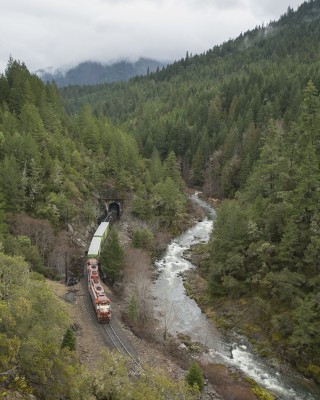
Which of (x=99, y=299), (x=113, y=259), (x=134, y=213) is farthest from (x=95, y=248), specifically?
(x=134, y=213)

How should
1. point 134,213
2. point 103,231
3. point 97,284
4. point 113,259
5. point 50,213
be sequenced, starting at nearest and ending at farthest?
1. point 97,284
2. point 113,259
3. point 50,213
4. point 103,231
5. point 134,213

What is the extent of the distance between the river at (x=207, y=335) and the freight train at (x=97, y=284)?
295 inches

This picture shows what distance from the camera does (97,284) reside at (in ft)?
165

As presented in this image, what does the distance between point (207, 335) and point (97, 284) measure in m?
15.4

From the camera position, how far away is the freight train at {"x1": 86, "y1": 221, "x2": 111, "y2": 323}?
149ft

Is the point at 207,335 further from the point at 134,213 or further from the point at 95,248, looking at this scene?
the point at 134,213

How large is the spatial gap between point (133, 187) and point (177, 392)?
7039cm

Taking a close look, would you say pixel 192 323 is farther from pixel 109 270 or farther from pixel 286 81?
pixel 286 81

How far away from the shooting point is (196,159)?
13612 centimetres

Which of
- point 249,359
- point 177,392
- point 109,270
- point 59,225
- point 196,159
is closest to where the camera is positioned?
point 177,392

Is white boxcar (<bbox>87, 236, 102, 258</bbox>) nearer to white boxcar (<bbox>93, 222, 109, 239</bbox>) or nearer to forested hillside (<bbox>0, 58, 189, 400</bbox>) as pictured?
white boxcar (<bbox>93, 222, 109, 239</bbox>)

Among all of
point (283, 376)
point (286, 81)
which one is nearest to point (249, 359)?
point (283, 376)

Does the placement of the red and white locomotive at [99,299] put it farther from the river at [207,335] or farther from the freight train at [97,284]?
the river at [207,335]

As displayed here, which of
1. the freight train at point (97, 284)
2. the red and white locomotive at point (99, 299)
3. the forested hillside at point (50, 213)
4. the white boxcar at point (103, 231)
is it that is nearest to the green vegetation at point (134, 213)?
the forested hillside at point (50, 213)
